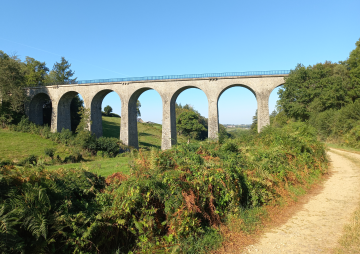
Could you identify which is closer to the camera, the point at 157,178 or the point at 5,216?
the point at 5,216

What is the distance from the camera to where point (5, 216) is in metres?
2.57

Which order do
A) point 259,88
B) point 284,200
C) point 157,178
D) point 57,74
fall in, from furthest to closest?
point 57,74
point 259,88
point 284,200
point 157,178

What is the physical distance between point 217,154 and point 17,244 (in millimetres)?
5069

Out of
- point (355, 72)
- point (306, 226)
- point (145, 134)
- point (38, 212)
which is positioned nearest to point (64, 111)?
point (145, 134)

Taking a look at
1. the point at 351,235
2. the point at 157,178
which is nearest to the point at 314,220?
the point at 351,235

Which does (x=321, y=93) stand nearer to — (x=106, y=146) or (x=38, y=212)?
(x=106, y=146)

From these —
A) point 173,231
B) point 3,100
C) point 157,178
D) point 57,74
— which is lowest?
point 173,231

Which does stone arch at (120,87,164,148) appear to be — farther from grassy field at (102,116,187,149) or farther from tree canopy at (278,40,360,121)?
tree canopy at (278,40,360,121)

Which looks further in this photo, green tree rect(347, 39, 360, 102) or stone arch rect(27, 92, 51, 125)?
stone arch rect(27, 92, 51, 125)

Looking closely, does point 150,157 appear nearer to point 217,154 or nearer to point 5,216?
point 217,154

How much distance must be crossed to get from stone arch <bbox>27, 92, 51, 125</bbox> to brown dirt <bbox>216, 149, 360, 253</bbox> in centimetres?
3584

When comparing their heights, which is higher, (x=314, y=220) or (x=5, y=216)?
(x=5, y=216)

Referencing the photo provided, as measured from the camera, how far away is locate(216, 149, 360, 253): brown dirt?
387 cm

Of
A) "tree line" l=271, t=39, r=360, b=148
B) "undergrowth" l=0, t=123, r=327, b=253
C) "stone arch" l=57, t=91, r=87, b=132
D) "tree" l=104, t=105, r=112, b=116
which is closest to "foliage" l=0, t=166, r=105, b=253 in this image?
"undergrowth" l=0, t=123, r=327, b=253
